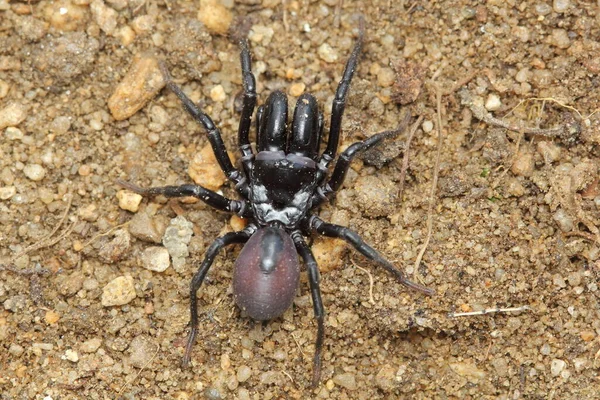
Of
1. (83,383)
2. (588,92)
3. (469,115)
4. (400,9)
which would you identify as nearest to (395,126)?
(469,115)

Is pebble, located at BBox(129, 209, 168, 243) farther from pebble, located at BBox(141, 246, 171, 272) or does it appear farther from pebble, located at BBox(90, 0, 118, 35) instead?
pebble, located at BBox(90, 0, 118, 35)

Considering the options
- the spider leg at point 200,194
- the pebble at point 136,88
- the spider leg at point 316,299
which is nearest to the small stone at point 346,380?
the spider leg at point 316,299

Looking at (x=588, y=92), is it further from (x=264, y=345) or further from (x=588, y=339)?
(x=264, y=345)

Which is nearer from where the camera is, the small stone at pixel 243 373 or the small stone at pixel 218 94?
the small stone at pixel 243 373

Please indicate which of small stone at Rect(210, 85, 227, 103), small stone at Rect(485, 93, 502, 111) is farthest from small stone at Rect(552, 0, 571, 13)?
small stone at Rect(210, 85, 227, 103)

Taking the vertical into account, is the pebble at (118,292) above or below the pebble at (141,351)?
above

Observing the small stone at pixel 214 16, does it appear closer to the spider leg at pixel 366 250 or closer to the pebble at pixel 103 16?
the pebble at pixel 103 16
